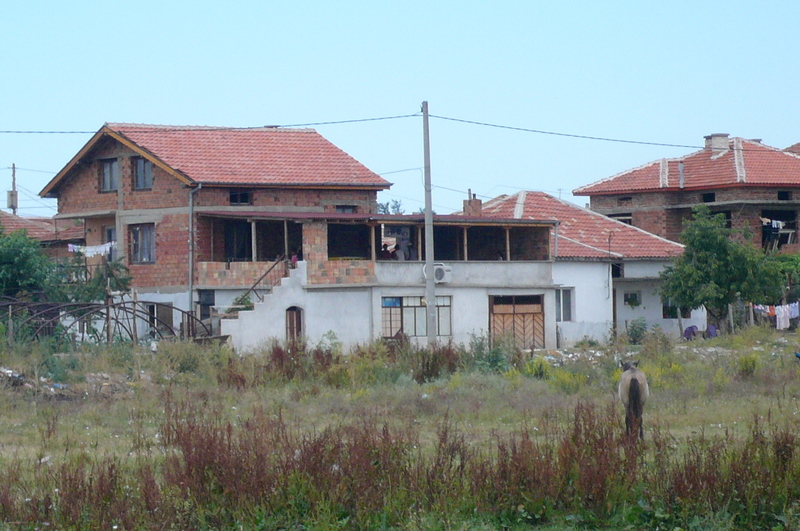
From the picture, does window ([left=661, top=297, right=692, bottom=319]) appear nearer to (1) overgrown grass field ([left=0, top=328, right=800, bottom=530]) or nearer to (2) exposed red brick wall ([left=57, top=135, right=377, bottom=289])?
(2) exposed red brick wall ([left=57, top=135, right=377, bottom=289])

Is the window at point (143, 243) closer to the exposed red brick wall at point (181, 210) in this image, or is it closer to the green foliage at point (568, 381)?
the exposed red brick wall at point (181, 210)

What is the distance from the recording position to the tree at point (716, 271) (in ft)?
107

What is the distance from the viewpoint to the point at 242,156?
34375mm

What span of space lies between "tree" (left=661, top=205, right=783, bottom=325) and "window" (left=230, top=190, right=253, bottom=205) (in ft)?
47.0

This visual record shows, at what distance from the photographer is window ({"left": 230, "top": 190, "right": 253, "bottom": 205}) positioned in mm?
32875

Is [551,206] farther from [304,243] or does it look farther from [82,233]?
[82,233]

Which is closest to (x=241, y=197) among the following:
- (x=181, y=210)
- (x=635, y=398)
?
(x=181, y=210)

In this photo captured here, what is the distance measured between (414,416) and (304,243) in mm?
14889

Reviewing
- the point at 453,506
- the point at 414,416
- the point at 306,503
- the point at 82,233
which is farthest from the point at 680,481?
the point at 82,233

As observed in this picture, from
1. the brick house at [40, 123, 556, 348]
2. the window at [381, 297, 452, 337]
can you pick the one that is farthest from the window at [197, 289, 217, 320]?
the window at [381, 297, 452, 337]

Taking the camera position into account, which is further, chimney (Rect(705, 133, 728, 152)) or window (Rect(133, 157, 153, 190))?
chimney (Rect(705, 133, 728, 152))

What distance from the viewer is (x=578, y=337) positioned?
34094 millimetres

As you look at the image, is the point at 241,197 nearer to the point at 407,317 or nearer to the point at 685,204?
the point at 407,317

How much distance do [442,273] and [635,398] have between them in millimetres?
18736
